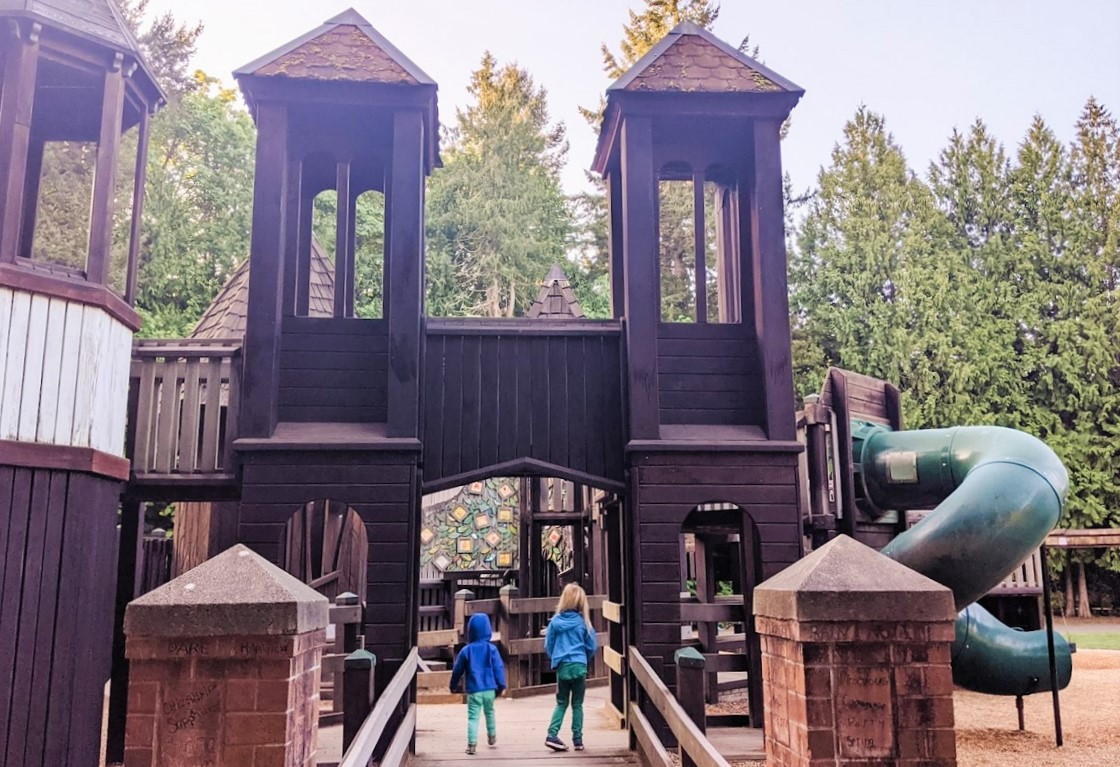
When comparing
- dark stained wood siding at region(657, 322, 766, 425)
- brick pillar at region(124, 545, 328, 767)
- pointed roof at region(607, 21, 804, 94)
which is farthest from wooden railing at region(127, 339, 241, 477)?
brick pillar at region(124, 545, 328, 767)

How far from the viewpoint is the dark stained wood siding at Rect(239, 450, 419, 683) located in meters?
8.30

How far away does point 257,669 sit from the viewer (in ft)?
11.3

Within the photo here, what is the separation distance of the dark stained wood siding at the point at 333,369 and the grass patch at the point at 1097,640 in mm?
18187

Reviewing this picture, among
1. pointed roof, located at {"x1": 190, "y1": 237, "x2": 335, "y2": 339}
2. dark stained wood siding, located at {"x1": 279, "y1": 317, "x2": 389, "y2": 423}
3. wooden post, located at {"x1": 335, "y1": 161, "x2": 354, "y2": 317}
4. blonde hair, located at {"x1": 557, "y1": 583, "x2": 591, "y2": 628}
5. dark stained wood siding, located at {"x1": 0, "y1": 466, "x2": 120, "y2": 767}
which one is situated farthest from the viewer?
pointed roof, located at {"x1": 190, "y1": 237, "x2": 335, "y2": 339}

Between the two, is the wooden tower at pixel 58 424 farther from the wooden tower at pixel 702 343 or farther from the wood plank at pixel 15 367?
the wooden tower at pixel 702 343

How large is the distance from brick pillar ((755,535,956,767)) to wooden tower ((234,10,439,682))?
5.42 metres

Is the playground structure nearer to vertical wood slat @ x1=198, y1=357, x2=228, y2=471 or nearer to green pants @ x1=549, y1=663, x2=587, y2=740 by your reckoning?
vertical wood slat @ x1=198, y1=357, x2=228, y2=471

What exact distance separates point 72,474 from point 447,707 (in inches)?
242

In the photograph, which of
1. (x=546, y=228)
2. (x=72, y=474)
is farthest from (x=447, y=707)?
(x=546, y=228)

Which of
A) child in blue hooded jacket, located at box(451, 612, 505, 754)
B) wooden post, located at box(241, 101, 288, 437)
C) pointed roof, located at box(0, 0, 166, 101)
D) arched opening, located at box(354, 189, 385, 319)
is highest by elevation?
arched opening, located at box(354, 189, 385, 319)

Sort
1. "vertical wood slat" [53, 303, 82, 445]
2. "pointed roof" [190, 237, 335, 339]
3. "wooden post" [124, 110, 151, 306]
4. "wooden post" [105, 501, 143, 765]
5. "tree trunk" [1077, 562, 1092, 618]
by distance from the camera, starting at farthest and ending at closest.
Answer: "tree trunk" [1077, 562, 1092, 618] → "pointed roof" [190, 237, 335, 339] → "wooden post" [105, 501, 143, 765] → "wooden post" [124, 110, 151, 306] → "vertical wood slat" [53, 303, 82, 445]

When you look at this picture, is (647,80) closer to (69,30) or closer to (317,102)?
(317,102)

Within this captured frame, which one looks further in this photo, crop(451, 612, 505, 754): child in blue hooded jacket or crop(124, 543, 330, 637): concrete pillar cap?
crop(451, 612, 505, 754): child in blue hooded jacket

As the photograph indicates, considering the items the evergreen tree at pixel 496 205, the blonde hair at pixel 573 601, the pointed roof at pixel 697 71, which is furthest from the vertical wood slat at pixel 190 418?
the evergreen tree at pixel 496 205
